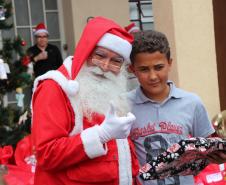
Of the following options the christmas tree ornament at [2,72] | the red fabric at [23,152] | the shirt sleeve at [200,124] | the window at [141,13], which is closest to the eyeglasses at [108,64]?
the shirt sleeve at [200,124]

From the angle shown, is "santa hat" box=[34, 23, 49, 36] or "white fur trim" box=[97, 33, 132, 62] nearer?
"white fur trim" box=[97, 33, 132, 62]

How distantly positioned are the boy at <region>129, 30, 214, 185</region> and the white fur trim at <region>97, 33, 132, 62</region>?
0.07 m

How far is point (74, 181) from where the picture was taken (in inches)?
94.8

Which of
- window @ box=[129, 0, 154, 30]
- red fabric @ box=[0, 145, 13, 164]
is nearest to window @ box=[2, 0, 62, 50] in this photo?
window @ box=[129, 0, 154, 30]

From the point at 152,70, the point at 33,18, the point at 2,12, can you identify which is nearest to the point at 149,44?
the point at 152,70

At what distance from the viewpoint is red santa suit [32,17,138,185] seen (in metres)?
2.33

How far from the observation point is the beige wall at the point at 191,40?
5262 millimetres

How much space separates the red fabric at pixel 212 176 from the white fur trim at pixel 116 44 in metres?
2.11

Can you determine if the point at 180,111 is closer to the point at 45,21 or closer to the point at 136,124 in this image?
the point at 136,124

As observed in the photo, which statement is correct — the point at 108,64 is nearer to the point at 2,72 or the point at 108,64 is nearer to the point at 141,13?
the point at 2,72

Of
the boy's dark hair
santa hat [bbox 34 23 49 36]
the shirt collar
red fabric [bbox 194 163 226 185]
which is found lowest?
A: red fabric [bbox 194 163 226 185]

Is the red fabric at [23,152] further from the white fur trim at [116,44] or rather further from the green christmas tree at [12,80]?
the white fur trim at [116,44]

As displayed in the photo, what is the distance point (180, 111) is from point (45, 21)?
5889mm

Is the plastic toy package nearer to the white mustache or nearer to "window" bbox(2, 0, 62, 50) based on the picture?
the white mustache
